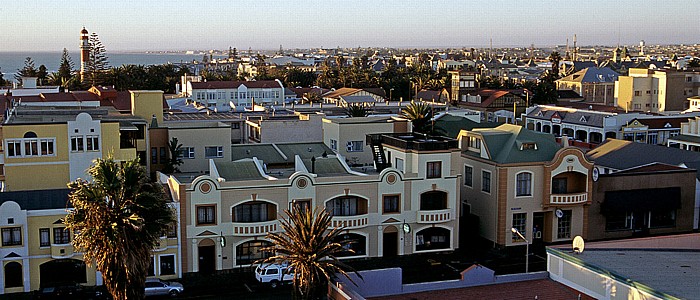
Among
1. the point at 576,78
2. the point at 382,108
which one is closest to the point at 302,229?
the point at 382,108

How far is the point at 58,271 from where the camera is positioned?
132ft

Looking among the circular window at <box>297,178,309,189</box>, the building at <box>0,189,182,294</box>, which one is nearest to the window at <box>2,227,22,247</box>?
the building at <box>0,189,182,294</box>

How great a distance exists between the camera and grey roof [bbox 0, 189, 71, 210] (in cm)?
4000

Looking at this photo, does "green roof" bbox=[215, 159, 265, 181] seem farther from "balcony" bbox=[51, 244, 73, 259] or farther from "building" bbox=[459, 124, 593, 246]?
"building" bbox=[459, 124, 593, 246]

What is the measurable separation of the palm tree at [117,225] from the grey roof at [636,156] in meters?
38.2

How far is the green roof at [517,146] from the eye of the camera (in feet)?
162

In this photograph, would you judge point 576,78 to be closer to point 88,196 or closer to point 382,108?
point 382,108

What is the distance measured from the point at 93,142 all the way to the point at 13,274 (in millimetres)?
9752

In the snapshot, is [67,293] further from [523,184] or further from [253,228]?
[523,184]

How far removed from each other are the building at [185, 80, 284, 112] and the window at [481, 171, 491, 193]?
67.4 meters

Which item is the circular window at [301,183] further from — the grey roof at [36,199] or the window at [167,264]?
the grey roof at [36,199]

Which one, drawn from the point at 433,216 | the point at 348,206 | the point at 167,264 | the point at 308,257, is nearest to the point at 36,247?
the point at 167,264

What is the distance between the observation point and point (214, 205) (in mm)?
42594

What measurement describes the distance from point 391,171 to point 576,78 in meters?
99.1
